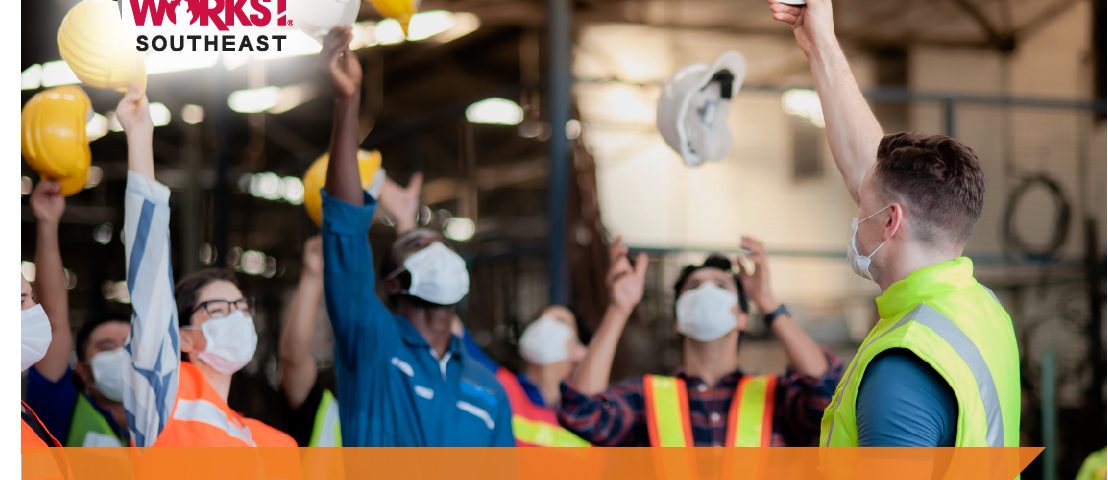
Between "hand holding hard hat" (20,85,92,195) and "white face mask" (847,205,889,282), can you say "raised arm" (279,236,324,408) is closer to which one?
"hand holding hard hat" (20,85,92,195)

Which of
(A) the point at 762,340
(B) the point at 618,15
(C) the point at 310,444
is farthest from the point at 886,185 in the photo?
(B) the point at 618,15

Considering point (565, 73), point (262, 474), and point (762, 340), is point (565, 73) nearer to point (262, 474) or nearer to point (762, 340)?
point (762, 340)

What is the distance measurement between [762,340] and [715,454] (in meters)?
3.94

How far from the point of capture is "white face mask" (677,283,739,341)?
11.9ft

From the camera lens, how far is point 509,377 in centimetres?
502

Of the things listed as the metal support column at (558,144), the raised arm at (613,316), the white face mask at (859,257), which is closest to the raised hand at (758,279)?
the raised arm at (613,316)

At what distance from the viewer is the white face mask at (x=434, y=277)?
3.46 meters

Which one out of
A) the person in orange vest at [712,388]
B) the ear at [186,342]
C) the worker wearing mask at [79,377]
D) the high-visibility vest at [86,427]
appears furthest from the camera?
the person in orange vest at [712,388]

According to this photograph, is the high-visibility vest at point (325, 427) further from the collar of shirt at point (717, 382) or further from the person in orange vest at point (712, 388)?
the collar of shirt at point (717, 382)

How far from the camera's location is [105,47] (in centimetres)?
269

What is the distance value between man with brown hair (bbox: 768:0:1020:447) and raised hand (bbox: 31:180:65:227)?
1941 mm

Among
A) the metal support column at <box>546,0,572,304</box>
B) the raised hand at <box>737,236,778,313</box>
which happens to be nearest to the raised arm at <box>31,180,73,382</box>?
the raised hand at <box>737,236,778,313</box>

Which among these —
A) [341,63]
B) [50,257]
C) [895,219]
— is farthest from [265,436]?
[895,219]

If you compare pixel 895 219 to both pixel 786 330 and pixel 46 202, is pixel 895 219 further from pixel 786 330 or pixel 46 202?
pixel 46 202
